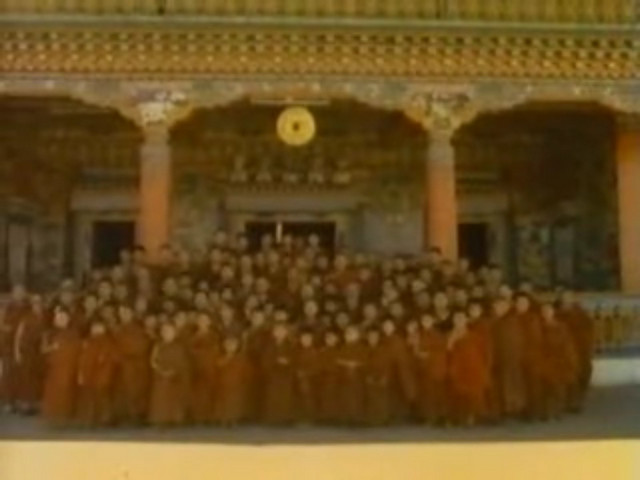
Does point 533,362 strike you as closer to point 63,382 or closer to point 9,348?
point 63,382

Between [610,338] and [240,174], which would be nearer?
[610,338]

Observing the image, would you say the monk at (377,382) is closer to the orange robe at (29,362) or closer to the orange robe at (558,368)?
the orange robe at (558,368)

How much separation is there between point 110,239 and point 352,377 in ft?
19.8

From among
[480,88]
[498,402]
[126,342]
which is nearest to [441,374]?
[498,402]

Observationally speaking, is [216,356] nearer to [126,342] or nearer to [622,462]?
[126,342]

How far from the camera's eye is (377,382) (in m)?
11.1

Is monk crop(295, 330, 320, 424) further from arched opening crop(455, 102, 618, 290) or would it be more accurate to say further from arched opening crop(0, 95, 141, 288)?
arched opening crop(455, 102, 618, 290)

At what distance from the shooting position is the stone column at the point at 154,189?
1350 cm

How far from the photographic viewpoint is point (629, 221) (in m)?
14.5

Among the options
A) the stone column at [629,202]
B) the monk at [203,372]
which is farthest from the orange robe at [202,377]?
the stone column at [629,202]

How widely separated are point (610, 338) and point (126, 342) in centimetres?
554

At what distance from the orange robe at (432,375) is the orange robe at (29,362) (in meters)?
3.61

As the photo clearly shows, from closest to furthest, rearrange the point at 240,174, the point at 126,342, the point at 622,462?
the point at 622,462
the point at 126,342
the point at 240,174

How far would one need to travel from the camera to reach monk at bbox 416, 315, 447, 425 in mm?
11117
